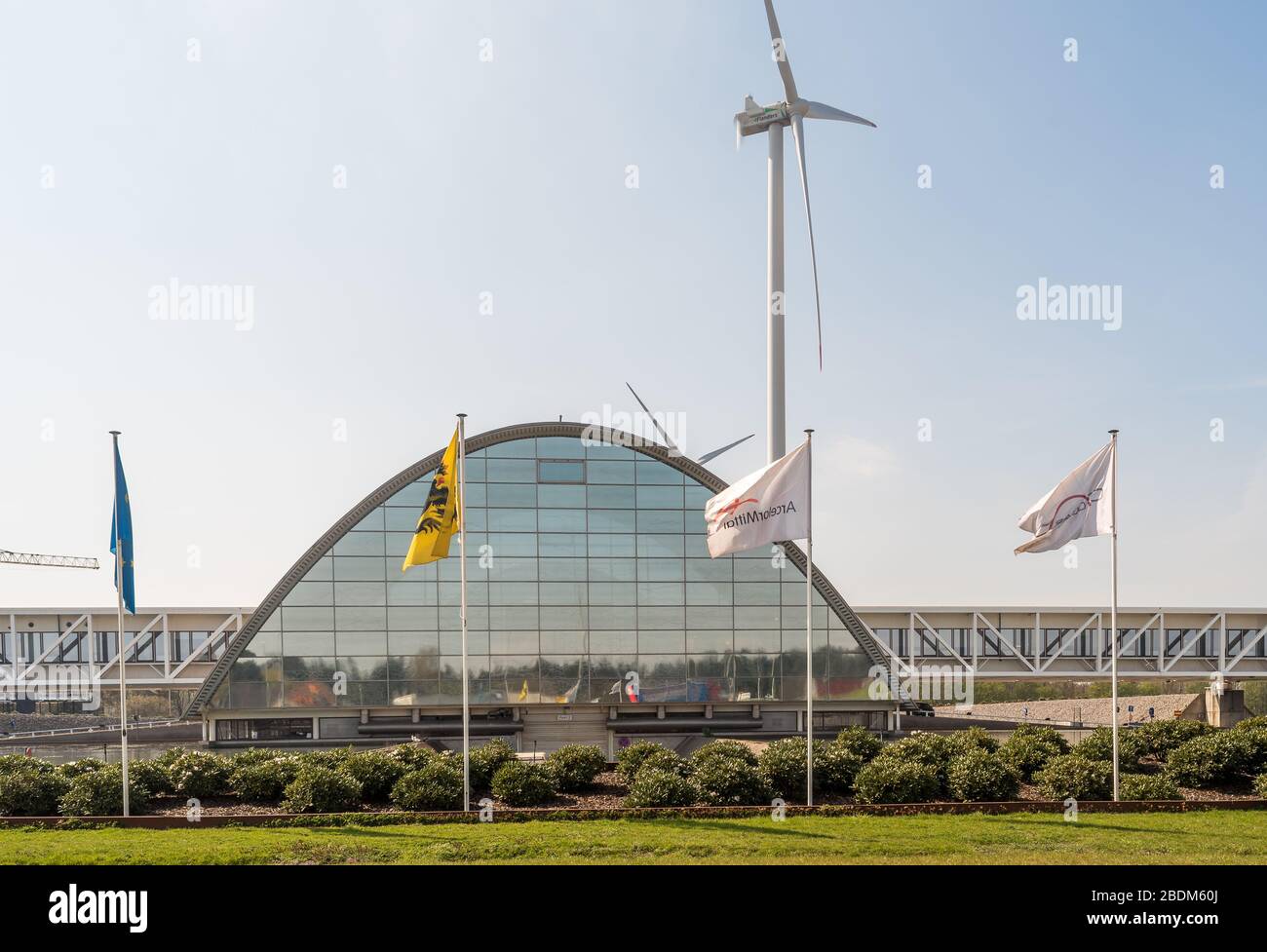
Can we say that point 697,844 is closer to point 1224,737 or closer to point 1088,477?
point 1088,477

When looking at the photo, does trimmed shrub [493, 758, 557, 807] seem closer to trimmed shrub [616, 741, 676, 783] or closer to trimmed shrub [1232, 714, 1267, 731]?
trimmed shrub [616, 741, 676, 783]

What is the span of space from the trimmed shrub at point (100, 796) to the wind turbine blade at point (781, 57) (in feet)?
144

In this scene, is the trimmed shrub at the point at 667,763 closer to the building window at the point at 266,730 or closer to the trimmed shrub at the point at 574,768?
the trimmed shrub at the point at 574,768

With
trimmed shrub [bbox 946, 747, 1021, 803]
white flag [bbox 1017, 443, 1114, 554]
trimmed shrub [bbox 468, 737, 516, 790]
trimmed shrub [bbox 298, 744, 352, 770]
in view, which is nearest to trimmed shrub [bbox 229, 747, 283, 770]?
trimmed shrub [bbox 298, 744, 352, 770]

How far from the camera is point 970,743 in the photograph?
25250mm

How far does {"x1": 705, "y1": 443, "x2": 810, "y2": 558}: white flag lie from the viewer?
69.1 ft

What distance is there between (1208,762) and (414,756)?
854 inches

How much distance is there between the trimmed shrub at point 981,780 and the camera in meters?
21.2

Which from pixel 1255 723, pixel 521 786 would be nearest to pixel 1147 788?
pixel 1255 723

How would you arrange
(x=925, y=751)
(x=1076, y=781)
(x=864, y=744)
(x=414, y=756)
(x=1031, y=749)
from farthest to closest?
1. (x=864, y=744)
2. (x=414, y=756)
3. (x=925, y=751)
4. (x=1031, y=749)
5. (x=1076, y=781)

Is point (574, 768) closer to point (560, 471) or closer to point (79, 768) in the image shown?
point (79, 768)

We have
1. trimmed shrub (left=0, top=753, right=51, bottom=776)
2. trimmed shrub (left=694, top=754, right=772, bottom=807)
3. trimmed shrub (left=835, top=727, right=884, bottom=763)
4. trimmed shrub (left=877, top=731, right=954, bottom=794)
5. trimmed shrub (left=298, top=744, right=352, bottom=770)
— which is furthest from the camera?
trimmed shrub (left=835, top=727, right=884, bottom=763)

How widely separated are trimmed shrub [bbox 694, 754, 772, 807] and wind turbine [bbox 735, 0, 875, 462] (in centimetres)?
2663
